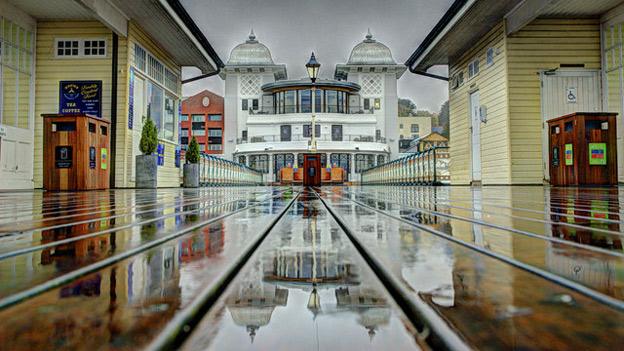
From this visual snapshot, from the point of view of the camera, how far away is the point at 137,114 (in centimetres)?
1268

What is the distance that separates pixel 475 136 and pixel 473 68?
2.40 metres

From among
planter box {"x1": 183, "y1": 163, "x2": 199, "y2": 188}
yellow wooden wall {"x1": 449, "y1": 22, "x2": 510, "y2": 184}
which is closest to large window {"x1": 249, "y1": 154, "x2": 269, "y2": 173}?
planter box {"x1": 183, "y1": 163, "x2": 199, "y2": 188}

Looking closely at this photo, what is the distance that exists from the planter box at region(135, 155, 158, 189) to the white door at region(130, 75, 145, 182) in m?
0.43

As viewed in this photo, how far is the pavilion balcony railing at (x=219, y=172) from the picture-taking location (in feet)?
52.6

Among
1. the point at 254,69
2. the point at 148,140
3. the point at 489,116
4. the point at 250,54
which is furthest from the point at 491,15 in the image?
the point at 250,54

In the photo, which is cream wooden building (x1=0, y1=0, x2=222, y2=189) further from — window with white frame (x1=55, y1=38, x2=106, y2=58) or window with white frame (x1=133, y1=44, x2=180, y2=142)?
window with white frame (x1=133, y1=44, x2=180, y2=142)

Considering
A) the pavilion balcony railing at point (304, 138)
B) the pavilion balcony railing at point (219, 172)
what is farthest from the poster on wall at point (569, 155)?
the pavilion balcony railing at point (304, 138)

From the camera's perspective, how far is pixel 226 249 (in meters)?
0.81

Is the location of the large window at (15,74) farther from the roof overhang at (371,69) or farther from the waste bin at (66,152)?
the roof overhang at (371,69)

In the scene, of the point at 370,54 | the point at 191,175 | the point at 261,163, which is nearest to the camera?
the point at 191,175

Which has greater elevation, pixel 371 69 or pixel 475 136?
pixel 371 69

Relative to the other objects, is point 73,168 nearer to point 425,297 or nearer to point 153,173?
point 153,173

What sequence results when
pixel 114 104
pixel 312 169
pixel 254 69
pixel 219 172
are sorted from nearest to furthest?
pixel 114 104, pixel 219 172, pixel 312 169, pixel 254 69

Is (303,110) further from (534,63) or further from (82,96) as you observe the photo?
(534,63)
